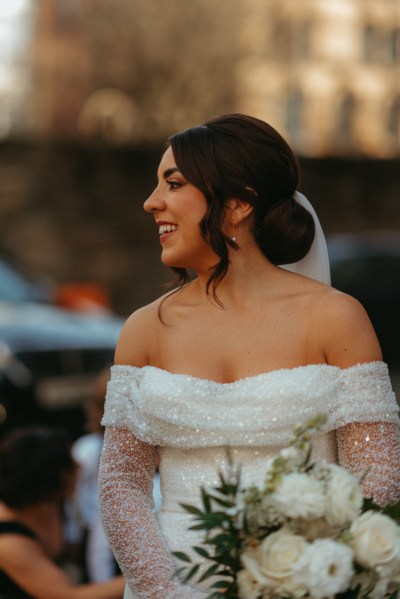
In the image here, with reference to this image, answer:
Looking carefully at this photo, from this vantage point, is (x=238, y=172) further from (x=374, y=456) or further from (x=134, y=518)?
(x=134, y=518)

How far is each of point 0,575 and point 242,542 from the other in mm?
2050

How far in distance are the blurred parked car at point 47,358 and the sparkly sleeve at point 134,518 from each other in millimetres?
5291

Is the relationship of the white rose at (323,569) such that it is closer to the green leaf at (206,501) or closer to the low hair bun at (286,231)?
the green leaf at (206,501)

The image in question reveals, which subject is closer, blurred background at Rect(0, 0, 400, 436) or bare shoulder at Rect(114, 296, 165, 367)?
bare shoulder at Rect(114, 296, 165, 367)

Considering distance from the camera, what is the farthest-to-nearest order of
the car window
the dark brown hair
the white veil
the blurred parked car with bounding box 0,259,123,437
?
the car window
the blurred parked car with bounding box 0,259,123,437
the white veil
the dark brown hair

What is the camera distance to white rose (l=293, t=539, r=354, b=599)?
223 cm

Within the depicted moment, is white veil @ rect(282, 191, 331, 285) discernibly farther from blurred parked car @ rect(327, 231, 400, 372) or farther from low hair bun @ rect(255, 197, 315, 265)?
blurred parked car @ rect(327, 231, 400, 372)

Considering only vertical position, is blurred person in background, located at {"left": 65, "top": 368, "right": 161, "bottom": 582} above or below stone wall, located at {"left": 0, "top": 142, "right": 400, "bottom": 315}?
above

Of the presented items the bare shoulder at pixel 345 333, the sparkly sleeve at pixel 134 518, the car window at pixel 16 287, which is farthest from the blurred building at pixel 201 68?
the bare shoulder at pixel 345 333

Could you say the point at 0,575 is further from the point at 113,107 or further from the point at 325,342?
the point at 113,107

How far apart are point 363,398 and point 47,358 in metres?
6.49

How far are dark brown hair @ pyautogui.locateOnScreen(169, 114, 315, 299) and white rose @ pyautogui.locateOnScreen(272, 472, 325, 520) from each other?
895 mm

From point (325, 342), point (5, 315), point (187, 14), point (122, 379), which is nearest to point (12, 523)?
point (122, 379)

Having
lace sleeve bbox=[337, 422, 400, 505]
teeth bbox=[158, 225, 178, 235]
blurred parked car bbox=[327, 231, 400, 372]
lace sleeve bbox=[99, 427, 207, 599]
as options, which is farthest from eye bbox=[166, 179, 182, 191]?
blurred parked car bbox=[327, 231, 400, 372]
